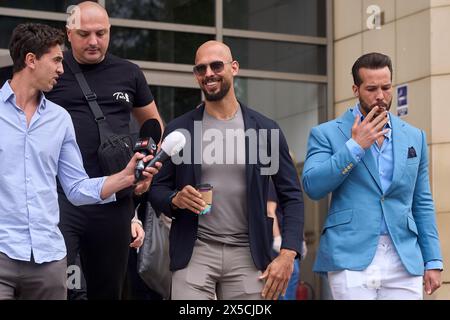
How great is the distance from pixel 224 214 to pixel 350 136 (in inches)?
36.7

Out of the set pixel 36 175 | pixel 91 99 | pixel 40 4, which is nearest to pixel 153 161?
pixel 36 175

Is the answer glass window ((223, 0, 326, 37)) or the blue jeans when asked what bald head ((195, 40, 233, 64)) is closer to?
the blue jeans

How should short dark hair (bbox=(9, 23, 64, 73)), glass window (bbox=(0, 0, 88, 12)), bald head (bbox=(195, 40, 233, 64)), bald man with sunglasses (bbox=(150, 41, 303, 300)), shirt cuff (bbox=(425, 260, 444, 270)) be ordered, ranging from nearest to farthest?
short dark hair (bbox=(9, 23, 64, 73)), bald man with sunglasses (bbox=(150, 41, 303, 300)), bald head (bbox=(195, 40, 233, 64)), shirt cuff (bbox=(425, 260, 444, 270)), glass window (bbox=(0, 0, 88, 12))

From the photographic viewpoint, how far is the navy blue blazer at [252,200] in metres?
6.29

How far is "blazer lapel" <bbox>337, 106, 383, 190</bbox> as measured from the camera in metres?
6.47

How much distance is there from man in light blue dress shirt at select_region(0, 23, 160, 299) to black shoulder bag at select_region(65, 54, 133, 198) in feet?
1.82

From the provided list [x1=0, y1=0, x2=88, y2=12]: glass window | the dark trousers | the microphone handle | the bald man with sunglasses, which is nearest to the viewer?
the microphone handle

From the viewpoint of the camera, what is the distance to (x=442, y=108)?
1144cm

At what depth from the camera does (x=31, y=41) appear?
5719 mm

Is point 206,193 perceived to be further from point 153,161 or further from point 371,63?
point 371,63

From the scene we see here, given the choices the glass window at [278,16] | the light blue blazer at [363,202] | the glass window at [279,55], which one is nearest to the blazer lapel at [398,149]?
the light blue blazer at [363,202]

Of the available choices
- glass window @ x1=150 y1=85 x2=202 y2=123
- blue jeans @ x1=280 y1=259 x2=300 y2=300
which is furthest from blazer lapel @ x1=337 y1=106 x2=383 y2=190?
glass window @ x1=150 y1=85 x2=202 y2=123

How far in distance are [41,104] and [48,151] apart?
27cm
